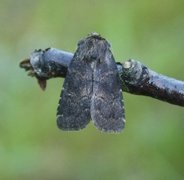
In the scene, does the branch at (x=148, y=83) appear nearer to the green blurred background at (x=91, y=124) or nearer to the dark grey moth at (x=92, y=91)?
the dark grey moth at (x=92, y=91)

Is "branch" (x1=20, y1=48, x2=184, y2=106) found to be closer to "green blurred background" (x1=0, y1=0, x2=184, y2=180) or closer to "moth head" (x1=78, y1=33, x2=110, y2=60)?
"moth head" (x1=78, y1=33, x2=110, y2=60)

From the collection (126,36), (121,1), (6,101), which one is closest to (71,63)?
(126,36)

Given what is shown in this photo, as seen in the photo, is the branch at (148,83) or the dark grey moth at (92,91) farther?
the dark grey moth at (92,91)

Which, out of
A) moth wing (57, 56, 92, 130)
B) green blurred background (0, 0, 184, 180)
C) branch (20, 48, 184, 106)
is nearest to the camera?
branch (20, 48, 184, 106)

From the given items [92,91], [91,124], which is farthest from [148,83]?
[91,124]

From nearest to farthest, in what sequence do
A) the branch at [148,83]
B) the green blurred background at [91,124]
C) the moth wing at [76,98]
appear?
the branch at [148,83]
the moth wing at [76,98]
the green blurred background at [91,124]

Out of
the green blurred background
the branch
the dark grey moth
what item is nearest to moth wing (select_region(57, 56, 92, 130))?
the dark grey moth

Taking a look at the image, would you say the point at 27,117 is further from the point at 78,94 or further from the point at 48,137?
the point at 78,94

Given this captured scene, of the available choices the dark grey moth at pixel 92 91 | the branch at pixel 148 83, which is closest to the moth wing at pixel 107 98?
the dark grey moth at pixel 92 91

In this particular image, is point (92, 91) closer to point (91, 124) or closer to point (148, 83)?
point (148, 83)
